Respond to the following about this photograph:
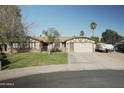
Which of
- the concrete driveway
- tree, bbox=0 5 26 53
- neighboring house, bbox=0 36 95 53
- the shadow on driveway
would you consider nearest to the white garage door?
A: neighboring house, bbox=0 36 95 53

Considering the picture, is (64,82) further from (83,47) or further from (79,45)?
(79,45)

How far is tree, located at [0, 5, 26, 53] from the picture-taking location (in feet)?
102

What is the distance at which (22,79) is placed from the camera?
1398 centimetres

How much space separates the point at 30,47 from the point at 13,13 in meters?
12.0

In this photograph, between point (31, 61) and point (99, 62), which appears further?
point (31, 61)

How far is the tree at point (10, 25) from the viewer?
31094 millimetres

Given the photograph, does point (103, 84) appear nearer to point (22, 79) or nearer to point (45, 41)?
point (22, 79)

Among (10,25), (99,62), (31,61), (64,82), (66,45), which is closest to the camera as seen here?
(64,82)

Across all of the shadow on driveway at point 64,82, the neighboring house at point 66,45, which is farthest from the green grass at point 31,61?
the neighboring house at point 66,45

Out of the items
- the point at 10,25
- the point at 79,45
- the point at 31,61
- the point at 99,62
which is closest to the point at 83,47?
the point at 79,45

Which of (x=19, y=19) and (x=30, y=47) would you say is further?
(x=30, y=47)

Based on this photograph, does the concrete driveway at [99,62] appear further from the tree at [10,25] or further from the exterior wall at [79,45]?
the exterior wall at [79,45]

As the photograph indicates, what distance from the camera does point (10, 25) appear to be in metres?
32.3
